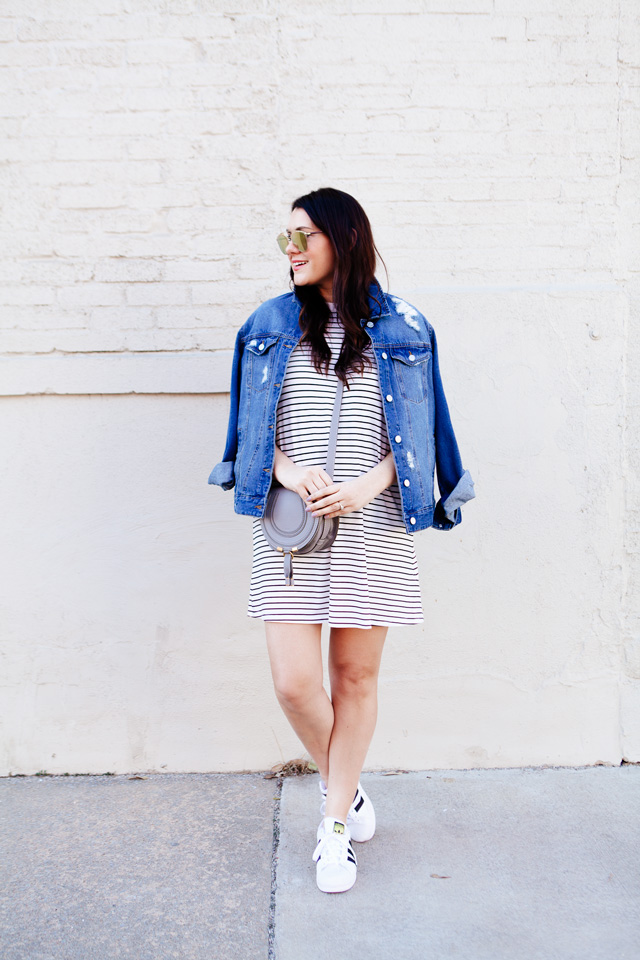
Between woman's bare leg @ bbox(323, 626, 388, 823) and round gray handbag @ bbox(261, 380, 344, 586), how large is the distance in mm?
300

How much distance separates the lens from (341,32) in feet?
10.6

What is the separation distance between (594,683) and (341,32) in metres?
2.83

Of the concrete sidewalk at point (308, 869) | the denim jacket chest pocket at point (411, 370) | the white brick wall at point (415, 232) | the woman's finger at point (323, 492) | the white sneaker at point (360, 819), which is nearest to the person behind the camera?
the concrete sidewalk at point (308, 869)

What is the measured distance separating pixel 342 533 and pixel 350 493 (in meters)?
0.16

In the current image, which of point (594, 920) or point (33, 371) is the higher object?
point (33, 371)

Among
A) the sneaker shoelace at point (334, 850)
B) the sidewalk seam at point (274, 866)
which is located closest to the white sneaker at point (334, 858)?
the sneaker shoelace at point (334, 850)

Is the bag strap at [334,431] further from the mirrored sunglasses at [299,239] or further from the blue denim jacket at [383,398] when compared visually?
the mirrored sunglasses at [299,239]

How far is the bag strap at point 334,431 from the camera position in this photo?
2.36 metres

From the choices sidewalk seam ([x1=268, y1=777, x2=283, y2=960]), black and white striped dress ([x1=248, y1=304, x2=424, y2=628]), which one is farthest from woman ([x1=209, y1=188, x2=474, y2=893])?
sidewalk seam ([x1=268, y1=777, x2=283, y2=960])

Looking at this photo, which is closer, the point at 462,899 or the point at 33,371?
the point at 462,899

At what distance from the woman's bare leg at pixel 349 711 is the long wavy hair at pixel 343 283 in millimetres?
803

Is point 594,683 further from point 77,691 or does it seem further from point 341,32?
point 341,32

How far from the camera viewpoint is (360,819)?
8.80 feet

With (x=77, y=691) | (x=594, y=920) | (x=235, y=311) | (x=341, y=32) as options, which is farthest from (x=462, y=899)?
(x=341, y=32)
